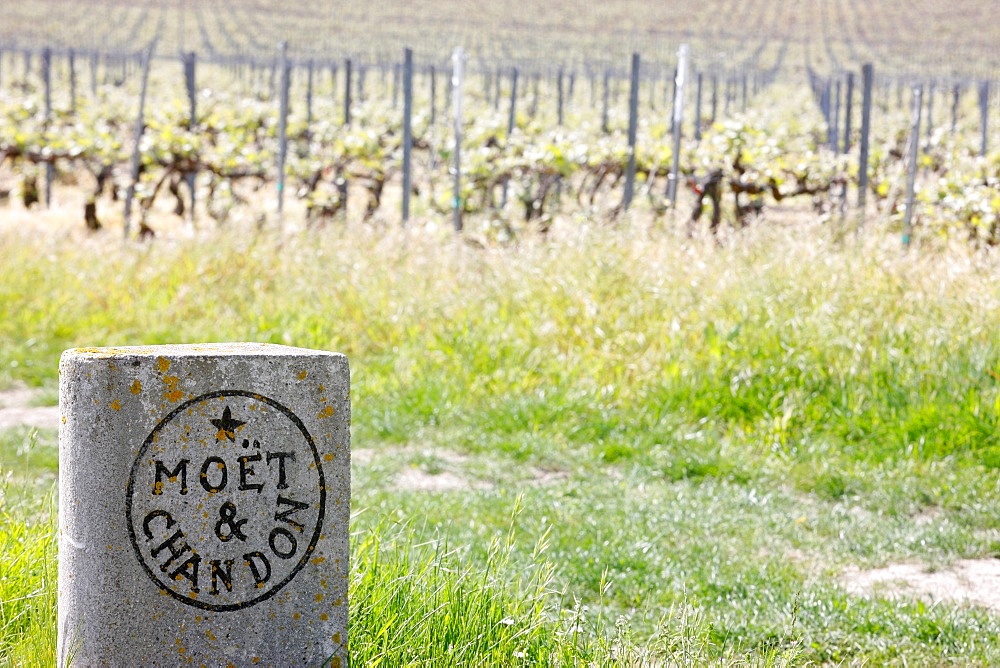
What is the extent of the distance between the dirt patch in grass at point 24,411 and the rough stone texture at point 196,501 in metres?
3.82

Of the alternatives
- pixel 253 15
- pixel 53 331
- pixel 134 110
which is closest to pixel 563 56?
pixel 253 15

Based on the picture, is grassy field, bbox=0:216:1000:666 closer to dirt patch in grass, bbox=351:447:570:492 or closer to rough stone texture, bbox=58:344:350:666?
dirt patch in grass, bbox=351:447:570:492

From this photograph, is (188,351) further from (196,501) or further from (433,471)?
(433,471)

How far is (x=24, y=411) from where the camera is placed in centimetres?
590

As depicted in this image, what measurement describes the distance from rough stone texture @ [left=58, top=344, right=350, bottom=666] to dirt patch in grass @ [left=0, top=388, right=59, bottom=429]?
382 centimetres

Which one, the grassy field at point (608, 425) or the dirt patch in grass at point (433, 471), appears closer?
the grassy field at point (608, 425)

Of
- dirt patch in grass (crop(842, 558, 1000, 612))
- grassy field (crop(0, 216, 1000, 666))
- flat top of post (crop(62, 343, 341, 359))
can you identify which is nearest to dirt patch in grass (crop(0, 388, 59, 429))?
grassy field (crop(0, 216, 1000, 666))

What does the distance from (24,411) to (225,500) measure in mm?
4399

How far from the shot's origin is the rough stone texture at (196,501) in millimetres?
1983

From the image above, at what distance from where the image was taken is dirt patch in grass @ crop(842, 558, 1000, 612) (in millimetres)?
3471

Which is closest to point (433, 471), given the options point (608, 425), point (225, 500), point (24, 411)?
point (608, 425)

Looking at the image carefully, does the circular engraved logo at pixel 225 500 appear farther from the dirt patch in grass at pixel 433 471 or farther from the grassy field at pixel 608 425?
the dirt patch in grass at pixel 433 471

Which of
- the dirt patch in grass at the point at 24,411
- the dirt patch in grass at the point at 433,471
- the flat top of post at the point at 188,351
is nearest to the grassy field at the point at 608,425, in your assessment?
the dirt patch in grass at the point at 433,471

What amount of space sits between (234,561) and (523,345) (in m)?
4.27
